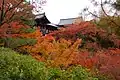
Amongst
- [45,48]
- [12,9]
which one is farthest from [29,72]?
[45,48]

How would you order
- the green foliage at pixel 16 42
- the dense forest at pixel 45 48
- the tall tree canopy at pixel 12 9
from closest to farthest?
the dense forest at pixel 45 48 → the tall tree canopy at pixel 12 9 → the green foliage at pixel 16 42

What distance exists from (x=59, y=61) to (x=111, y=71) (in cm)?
415

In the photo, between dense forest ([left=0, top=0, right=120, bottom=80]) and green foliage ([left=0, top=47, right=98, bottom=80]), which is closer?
green foliage ([left=0, top=47, right=98, bottom=80])

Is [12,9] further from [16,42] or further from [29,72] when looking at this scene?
[29,72]

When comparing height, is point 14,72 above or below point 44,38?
above

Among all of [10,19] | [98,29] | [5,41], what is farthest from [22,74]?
[98,29]

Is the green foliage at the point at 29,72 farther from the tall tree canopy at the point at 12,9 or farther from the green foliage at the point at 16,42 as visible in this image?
the green foliage at the point at 16,42

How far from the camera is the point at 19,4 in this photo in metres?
13.8

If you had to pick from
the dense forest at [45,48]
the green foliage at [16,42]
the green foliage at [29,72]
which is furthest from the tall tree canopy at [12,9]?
the green foliage at [29,72]

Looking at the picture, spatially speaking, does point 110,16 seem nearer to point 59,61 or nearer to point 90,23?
point 59,61

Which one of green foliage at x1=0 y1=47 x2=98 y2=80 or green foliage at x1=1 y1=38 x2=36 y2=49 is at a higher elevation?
green foliage at x1=0 y1=47 x2=98 y2=80

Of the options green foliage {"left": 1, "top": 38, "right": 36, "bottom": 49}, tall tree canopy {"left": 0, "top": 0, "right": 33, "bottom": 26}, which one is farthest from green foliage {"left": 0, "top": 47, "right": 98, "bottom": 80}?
green foliage {"left": 1, "top": 38, "right": 36, "bottom": 49}

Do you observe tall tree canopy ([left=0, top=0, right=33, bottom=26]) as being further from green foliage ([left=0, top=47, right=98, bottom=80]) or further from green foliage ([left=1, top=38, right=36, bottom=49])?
green foliage ([left=0, top=47, right=98, bottom=80])

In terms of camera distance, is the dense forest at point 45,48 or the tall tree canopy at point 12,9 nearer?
the dense forest at point 45,48
